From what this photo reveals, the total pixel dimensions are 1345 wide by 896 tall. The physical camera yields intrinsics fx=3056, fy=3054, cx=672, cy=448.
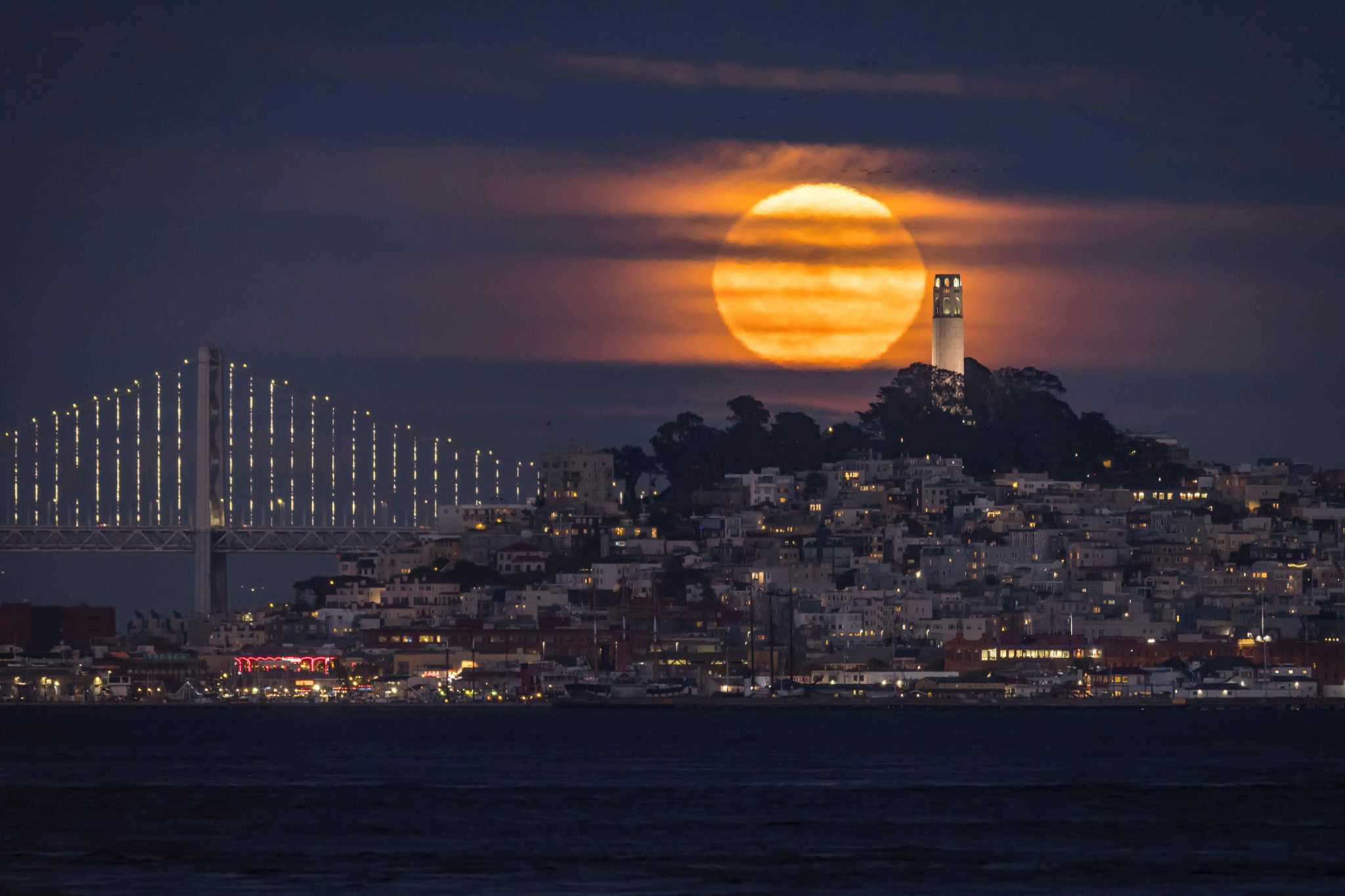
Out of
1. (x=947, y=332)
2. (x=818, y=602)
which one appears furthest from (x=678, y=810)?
(x=947, y=332)

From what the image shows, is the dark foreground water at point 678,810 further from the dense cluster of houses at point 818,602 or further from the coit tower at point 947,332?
the coit tower at point 947,332

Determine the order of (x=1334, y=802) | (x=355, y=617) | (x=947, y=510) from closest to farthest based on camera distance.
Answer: (x=1334, y=802) < (x=355, y=617) < (x=947, y=510)

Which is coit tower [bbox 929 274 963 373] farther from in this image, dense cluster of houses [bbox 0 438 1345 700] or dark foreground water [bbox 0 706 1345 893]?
dark foreground water [bbox 0 706 1345 893]

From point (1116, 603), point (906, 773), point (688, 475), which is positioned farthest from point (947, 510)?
point (906, 773)

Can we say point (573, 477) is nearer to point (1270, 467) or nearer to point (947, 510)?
point (947, 510)

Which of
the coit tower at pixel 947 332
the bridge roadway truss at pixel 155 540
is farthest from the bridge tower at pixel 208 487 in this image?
the coit tower at pixel 947 332

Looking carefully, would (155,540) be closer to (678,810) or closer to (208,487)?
(208,487)
